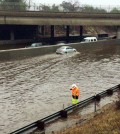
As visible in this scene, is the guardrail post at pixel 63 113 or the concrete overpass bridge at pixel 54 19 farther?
the concrete overpass bridge at pixel 54 19

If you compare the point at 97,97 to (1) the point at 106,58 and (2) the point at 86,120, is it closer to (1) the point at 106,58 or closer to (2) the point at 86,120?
(2) the point at 86,120

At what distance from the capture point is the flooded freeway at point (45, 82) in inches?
828

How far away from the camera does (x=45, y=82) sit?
30.5 m

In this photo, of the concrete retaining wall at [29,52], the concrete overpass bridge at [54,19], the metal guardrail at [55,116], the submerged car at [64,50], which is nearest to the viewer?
the metal guardrail at [55,116]

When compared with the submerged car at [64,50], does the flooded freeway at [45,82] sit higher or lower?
lower

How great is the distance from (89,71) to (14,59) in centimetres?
1177

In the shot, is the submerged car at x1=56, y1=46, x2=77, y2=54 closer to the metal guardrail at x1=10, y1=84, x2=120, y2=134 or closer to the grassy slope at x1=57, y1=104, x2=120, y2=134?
the metal guardrail at x1=10, y1=84, x2=120, y2=134

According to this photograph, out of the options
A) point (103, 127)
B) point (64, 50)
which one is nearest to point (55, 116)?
point (103, 127)

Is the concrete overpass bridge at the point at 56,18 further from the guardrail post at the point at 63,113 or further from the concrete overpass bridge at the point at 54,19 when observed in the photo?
the guardrail post at the point at 63,113

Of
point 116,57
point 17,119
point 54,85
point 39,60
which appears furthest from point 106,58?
point 17,119

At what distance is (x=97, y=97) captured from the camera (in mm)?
23141

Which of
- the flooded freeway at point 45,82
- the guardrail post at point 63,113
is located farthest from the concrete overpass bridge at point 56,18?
the guardrail post at point 63,113

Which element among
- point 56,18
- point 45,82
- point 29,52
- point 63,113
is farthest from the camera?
point 56,18

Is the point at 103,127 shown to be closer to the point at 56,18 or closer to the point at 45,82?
the point at 45,82
